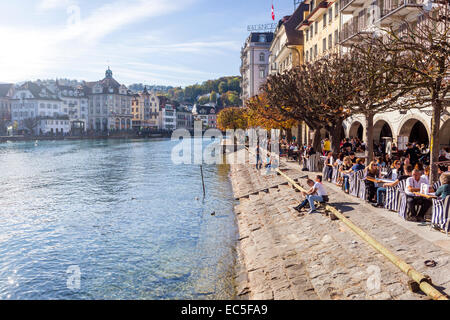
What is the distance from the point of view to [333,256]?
10.6 m

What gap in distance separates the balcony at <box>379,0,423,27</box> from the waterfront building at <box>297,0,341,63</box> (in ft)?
27.8

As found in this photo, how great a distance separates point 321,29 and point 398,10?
67.0 feet

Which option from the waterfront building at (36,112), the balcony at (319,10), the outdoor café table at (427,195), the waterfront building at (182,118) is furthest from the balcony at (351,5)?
the waterfront building at (182,118)

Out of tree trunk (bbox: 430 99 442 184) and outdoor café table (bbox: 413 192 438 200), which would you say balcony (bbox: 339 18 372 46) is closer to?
tree trunk (bbox: 430 99 442 184)

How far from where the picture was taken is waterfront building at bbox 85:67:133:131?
154 metres

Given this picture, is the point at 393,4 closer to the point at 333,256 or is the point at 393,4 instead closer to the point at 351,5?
the point at 351,5

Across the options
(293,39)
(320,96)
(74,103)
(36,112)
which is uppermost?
(293,39)

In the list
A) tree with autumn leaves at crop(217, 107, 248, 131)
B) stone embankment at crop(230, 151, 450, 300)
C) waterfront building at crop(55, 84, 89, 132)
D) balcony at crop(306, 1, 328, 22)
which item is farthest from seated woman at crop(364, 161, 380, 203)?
waterfront building at crop(55, 84, 89, 132)

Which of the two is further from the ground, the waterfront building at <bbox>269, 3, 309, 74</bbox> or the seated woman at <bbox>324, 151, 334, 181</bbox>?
the waterfront building at <bbox>269, 3, 309, 74</bbox>

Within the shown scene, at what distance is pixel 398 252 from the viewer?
9.41 metres

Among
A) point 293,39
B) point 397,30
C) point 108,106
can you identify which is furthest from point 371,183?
point 108,106

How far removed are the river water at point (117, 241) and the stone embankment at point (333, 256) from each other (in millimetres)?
957

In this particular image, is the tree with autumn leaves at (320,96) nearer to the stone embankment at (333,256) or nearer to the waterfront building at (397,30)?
the waterfront building at (397,30)
